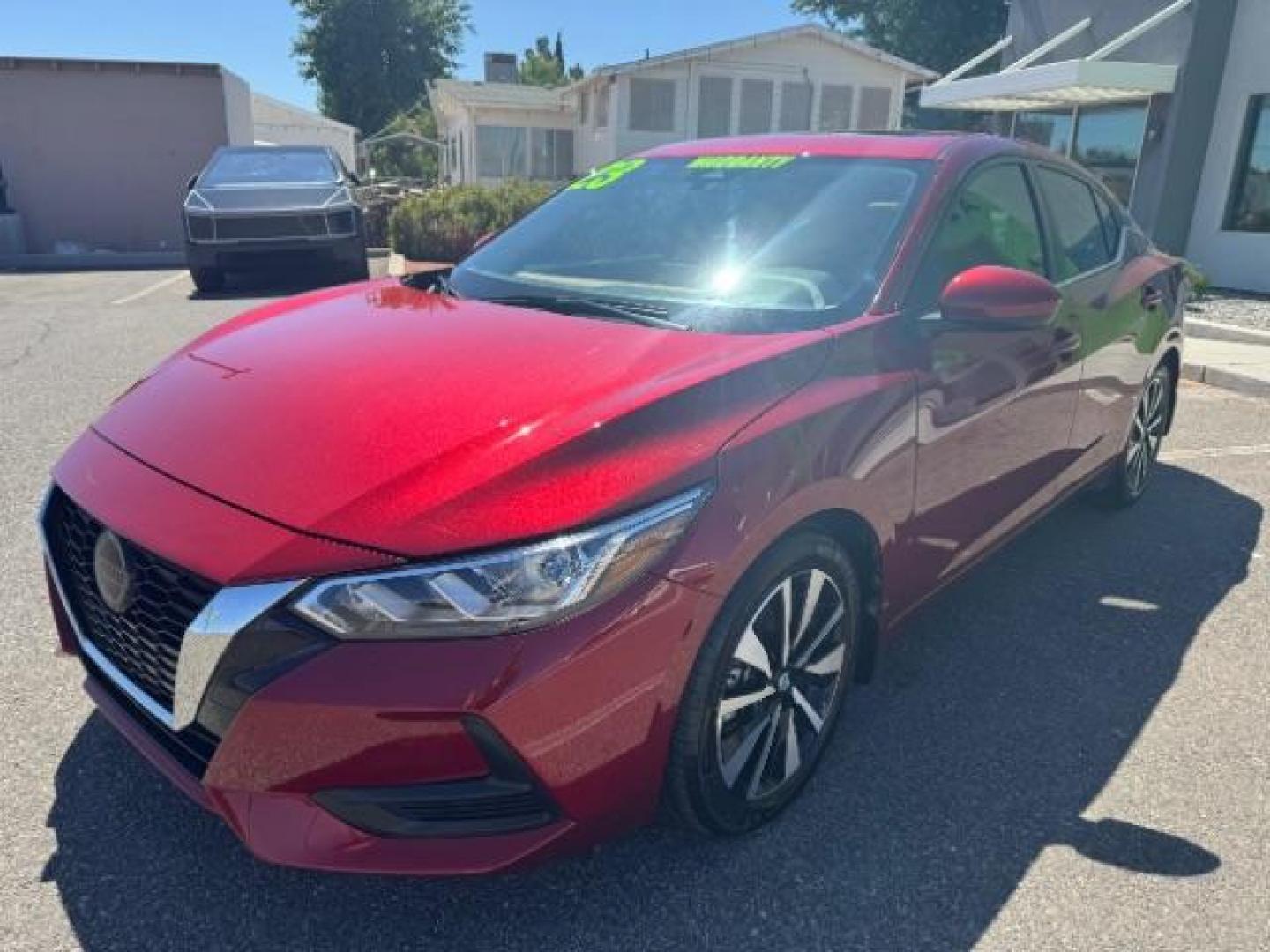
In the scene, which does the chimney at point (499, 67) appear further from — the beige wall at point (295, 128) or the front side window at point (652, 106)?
the front side window at point (652, 106)

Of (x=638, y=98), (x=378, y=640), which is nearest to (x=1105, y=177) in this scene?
(x=638, y=98)

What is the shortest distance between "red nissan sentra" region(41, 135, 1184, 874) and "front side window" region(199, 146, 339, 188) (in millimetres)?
9296

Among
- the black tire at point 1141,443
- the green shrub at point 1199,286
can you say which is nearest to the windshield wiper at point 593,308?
the black tire at point 1141,443

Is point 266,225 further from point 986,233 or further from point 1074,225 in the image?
point 986,233

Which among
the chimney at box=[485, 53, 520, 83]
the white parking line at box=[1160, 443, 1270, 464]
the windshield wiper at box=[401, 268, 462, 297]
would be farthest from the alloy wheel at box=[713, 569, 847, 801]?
the chimney at box=[485, 53, 520, 83]

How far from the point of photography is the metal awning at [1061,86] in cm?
1212

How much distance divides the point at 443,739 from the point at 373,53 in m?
56.3

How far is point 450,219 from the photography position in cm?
1414

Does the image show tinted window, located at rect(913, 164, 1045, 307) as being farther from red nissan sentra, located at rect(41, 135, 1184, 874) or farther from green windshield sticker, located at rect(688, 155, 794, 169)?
green windshield sticker, located at rect(688, 155, 794, 169)

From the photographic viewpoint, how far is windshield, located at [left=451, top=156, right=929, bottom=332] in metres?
2.68

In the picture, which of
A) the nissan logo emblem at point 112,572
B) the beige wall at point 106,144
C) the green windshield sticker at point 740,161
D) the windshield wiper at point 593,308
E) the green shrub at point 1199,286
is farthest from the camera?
the beige wall at point 106,144

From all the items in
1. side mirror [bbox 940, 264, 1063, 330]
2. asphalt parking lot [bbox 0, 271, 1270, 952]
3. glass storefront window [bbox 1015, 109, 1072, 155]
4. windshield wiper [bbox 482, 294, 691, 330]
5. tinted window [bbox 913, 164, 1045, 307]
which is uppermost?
glass storefront window [bbox 1015, 109, 1072, 155]

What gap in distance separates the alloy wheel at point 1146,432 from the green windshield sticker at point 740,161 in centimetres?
226

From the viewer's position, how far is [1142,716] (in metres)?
2.94
